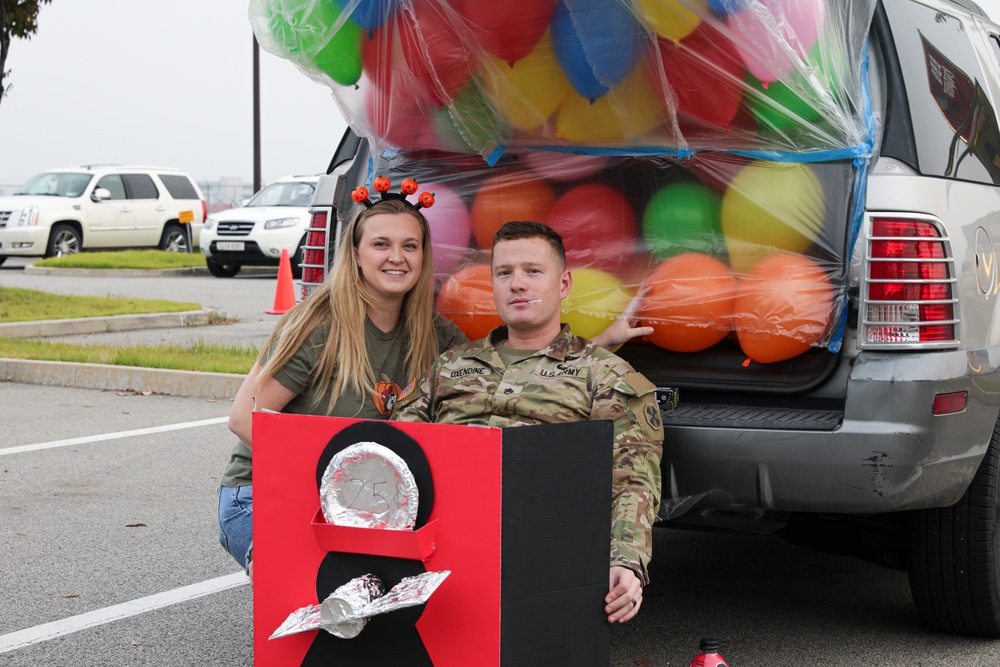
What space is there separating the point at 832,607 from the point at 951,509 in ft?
2.77

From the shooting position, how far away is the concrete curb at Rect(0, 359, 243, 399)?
8438 millimetres

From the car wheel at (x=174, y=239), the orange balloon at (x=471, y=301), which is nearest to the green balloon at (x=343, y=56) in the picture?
the orange balloon at (x=471, y=301)

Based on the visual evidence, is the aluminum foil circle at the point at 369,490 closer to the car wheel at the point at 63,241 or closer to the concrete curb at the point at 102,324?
the concrete curb at the point at 102,324

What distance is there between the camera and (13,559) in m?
4.67

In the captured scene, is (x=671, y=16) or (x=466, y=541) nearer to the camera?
(x=466, y=541)

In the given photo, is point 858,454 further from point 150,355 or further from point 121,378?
point 150,355

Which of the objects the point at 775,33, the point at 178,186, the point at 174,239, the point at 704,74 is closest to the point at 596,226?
the point at 704,74

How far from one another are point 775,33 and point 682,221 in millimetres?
647

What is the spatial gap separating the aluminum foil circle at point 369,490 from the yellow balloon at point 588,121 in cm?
131

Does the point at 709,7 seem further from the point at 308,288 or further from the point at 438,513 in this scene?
the point at 308,288

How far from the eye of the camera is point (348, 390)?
346 cm

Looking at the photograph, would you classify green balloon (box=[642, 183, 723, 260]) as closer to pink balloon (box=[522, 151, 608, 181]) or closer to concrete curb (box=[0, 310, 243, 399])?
pink balloon (box=[522, 151, 608, 181])

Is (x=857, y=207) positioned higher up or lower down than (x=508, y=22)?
lower down

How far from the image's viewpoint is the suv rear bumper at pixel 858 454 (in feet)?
10.4
